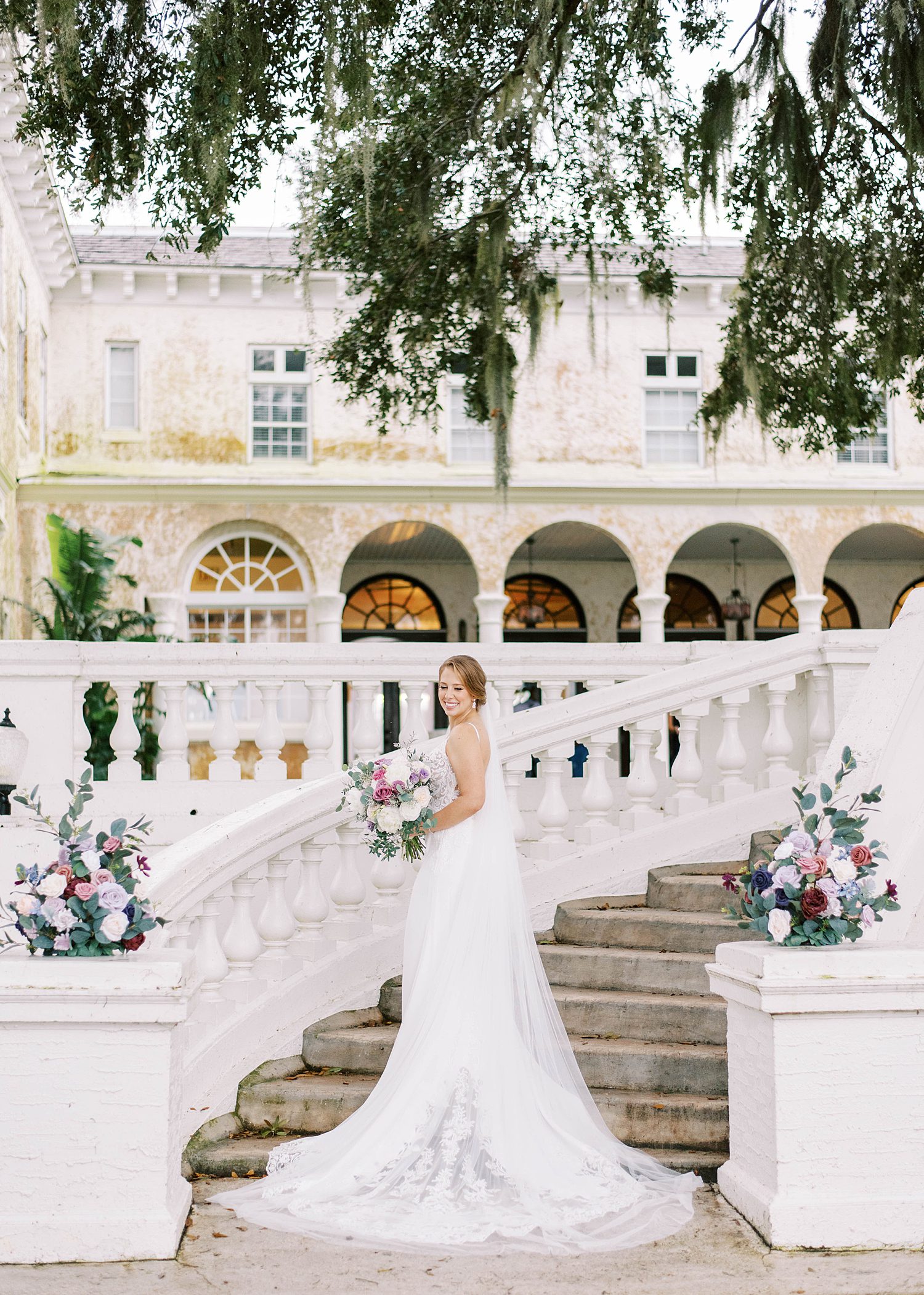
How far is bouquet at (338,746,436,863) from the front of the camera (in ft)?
15.4

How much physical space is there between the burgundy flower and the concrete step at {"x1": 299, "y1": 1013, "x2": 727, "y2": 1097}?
3.66 ft

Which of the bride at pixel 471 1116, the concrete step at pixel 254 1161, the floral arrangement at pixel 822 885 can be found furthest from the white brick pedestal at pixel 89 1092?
the floral arrangement at pixel 822 885

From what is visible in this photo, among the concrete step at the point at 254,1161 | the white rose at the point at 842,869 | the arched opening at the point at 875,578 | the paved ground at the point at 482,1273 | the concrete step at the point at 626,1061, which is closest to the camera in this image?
the paved ground at the point at 482,1273

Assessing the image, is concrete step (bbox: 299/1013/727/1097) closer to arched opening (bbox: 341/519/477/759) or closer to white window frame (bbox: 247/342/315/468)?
white window frame (bbox: 247/342/315/468)

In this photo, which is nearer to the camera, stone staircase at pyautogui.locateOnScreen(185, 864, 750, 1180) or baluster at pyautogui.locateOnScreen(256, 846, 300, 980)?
stone staircase at pyautogui.locateOnScreen(185, 864, 750, 1180)

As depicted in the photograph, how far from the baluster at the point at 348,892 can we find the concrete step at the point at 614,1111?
747 mm

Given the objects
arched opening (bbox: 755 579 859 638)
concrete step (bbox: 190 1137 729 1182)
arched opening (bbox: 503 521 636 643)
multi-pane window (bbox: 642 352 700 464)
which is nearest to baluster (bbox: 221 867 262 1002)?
concrete step (bbox: 190 1137 729 1182)

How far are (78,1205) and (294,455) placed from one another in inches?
600

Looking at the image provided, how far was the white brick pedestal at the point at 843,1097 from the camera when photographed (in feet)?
12.9

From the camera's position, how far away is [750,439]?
19.0m

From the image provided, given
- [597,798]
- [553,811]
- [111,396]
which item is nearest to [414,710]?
[553,811]

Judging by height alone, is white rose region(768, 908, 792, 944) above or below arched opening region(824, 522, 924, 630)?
below

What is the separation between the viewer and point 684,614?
21.2 m

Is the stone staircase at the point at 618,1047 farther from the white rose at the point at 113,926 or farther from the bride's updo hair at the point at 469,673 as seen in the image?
the bride's updo hair at the point at 469,673
